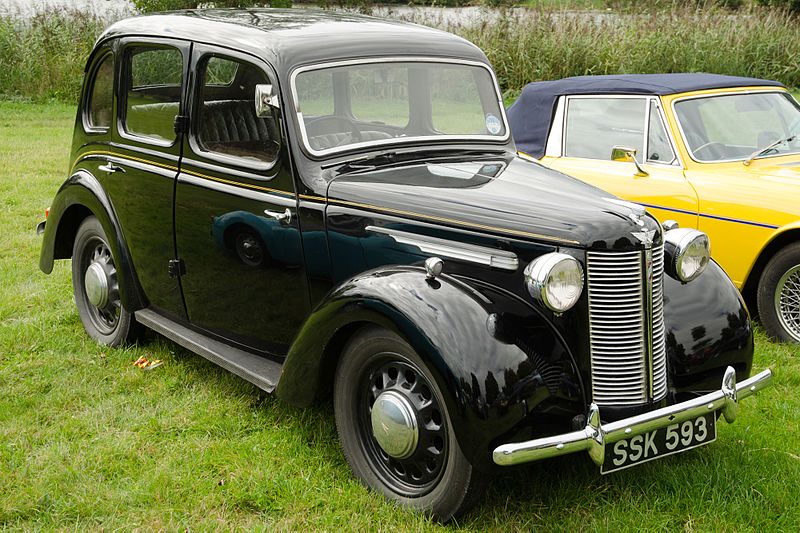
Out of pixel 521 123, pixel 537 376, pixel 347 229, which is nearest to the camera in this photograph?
pixel 537 376

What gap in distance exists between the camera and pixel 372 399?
354 cm

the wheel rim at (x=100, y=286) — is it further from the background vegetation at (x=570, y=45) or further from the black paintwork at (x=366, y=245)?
the background vegetation at (x=570, y=45)

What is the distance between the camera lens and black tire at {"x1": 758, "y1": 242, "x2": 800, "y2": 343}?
5.11 metres

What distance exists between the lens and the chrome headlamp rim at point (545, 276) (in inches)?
122

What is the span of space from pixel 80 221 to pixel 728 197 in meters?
4.21

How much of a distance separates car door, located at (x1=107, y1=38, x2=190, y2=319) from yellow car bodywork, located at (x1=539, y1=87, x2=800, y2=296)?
315 centimetres

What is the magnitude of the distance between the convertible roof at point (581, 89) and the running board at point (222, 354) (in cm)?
330

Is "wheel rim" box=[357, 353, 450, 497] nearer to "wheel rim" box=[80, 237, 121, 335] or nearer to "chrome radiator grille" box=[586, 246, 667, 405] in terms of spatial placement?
"chrome radiator grille" box=[586, 246, 667, 405]

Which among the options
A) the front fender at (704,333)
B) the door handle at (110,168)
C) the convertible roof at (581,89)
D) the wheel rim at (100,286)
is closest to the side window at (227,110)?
the door handle at (110,168)

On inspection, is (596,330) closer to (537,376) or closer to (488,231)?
(537,376)

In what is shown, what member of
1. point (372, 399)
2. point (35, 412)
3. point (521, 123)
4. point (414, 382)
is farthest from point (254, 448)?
point (521, 123)

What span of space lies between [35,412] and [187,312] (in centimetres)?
93

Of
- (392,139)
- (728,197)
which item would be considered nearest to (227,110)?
(392,139)

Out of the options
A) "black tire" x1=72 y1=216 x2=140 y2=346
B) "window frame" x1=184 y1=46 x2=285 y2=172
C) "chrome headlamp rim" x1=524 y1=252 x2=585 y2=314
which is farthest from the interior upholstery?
"black tire" x1=72 y1=216 x2=140 y2=346
